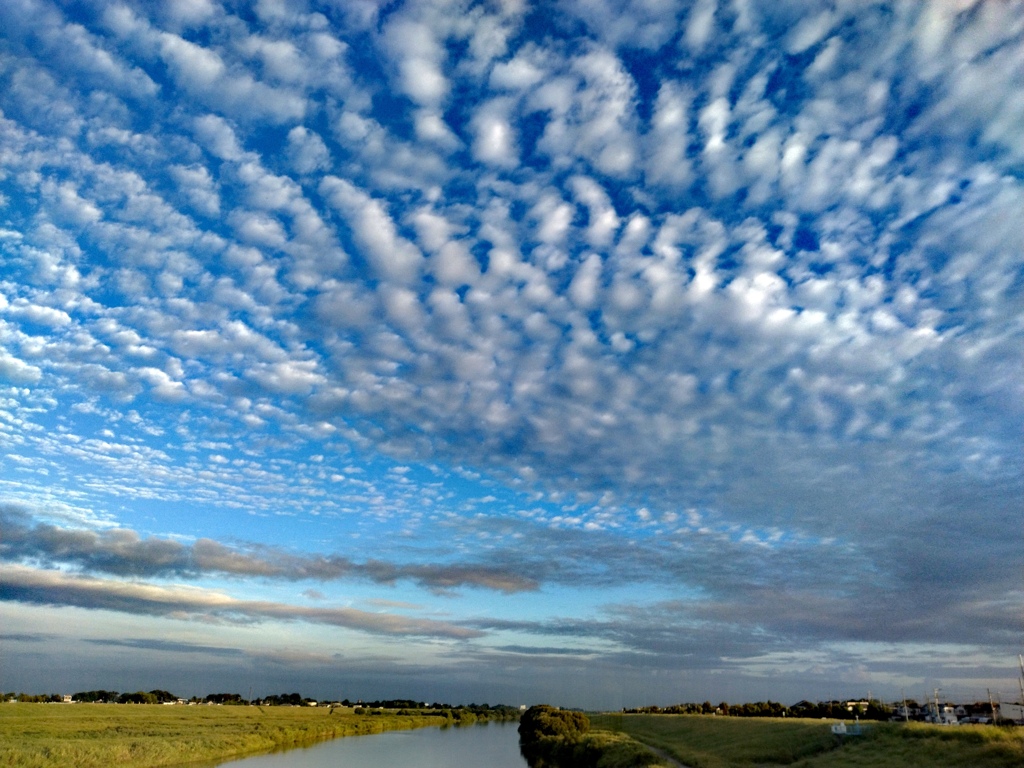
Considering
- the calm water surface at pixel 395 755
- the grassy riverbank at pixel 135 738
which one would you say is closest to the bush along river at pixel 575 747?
the calm water surface at pixel 395 755

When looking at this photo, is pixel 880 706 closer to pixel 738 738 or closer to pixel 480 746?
pixel 738 738

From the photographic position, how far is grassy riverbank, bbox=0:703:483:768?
4778cm

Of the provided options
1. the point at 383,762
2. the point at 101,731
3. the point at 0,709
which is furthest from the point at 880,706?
the point at 0,709

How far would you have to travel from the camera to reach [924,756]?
3023cm

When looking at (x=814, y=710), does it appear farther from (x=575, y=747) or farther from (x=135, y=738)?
(x=135, y=738)

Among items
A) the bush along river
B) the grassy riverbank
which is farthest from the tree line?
the grassy riverbank

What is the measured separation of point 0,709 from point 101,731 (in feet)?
99.1

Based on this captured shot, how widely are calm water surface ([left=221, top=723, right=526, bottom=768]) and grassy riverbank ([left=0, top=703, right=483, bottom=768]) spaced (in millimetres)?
4235

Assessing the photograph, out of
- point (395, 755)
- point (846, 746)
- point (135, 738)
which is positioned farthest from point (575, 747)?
point (135, 738)

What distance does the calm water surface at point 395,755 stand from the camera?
214 feet

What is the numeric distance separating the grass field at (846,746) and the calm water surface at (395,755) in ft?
75.1

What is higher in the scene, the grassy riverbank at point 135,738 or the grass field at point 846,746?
the grass field at point 846,746

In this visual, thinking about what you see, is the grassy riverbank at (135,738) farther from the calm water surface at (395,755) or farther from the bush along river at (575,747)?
the bush along river at (575,747)

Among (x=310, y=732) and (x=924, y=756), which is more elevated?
(x=924, y=756)
